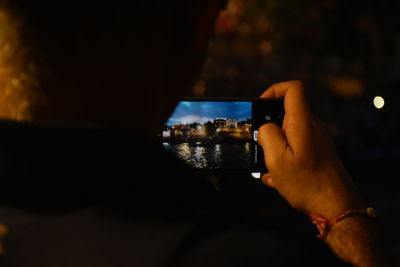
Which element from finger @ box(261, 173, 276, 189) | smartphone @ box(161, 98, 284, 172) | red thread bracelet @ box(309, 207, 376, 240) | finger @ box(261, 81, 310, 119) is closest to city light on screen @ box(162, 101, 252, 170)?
smartphone @ box(161, 98, 284, 172)

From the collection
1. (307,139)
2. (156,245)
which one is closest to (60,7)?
(156,245)

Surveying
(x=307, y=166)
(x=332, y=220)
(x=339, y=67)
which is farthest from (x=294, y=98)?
(x=339, y=67)

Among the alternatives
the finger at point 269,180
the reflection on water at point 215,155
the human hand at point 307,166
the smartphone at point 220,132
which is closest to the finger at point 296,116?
the human hand at point 307,166

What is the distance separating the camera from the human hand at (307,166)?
1.28 m

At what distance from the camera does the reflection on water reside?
6.09ft

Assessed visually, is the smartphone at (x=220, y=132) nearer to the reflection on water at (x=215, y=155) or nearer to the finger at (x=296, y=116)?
the reflection on water at (x=215, y=155)

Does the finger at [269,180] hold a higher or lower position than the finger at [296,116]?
lower

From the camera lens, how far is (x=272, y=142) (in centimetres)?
139

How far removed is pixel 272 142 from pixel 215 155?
513 mm

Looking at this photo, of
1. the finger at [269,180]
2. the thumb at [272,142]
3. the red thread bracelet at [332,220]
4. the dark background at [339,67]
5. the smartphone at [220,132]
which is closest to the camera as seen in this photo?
the red thread bracelet at [332,220]

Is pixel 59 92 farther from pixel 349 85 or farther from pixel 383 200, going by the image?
pixel 349 85

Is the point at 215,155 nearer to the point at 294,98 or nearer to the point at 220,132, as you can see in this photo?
the point at 220,132

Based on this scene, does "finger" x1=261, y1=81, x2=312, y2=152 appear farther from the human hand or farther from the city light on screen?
the city light on screen

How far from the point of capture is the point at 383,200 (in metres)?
8.76
